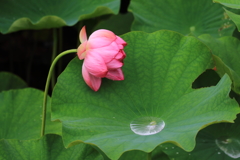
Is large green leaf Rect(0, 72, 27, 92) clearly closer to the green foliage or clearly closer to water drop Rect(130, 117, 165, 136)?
the green foliage

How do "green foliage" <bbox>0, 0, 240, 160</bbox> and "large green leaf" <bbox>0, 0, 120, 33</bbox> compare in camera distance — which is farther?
"large green leaf" <bbox>0, 0, 120, 33</bbox>

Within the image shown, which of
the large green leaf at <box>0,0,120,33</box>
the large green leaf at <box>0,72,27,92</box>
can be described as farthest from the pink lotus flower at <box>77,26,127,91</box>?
the large green leaf at <box>0,72,27,92</box>

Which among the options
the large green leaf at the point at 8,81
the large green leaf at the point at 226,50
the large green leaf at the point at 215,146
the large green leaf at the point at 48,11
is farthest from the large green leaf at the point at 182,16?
the large green leaf at the point at 8,81

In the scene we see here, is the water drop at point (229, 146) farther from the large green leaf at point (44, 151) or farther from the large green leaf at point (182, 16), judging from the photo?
the large green leaf at point (182, 16)

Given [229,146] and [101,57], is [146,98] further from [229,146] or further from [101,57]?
[229,146]

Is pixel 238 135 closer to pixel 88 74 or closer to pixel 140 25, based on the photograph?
pixel 88 74

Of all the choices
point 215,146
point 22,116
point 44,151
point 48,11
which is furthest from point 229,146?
point 48,11
